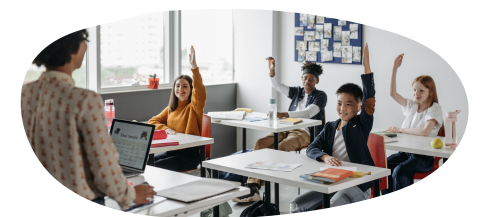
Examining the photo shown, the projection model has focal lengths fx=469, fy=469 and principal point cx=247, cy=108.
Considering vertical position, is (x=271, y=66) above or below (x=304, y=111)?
above

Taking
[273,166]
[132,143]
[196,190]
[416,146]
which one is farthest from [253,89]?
[196,190]

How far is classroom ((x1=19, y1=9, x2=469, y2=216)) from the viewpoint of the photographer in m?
2.46

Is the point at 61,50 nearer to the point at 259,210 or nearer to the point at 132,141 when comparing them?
the point at 132,141

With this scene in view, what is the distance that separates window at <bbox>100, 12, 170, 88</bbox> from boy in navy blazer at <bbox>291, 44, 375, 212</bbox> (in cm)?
235

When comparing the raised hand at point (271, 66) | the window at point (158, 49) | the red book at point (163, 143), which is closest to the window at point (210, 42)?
the window at point (158, 49)

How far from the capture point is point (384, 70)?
171 inches

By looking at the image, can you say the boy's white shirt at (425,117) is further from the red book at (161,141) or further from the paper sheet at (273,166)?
the red book at (161,141)

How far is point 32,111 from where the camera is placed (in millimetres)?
1429

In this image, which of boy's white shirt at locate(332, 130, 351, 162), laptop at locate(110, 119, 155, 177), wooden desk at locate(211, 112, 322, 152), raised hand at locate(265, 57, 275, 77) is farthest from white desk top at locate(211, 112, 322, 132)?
laptop at locate(110, 119, 155, 177)

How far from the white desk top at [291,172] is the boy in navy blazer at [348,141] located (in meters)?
0.10

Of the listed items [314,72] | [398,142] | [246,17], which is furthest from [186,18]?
[398,142]

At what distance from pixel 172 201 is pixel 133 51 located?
3.06 m

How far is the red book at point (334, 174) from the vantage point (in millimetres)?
2069

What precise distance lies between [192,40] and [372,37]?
75.2 inches
